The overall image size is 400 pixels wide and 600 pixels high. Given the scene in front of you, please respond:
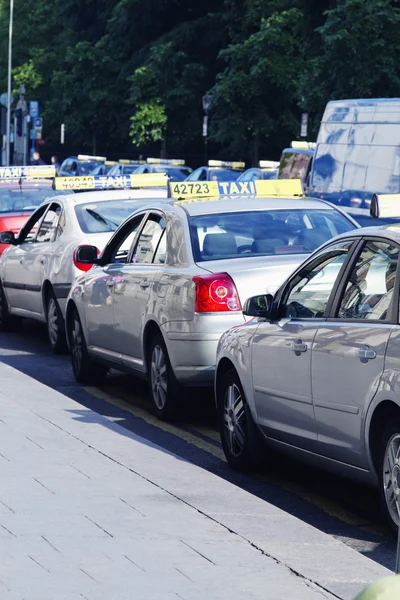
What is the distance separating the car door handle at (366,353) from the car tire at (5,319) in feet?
33.7

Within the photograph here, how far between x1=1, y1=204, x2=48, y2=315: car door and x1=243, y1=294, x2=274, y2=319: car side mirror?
7.52 m

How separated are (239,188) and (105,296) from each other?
3067 mm

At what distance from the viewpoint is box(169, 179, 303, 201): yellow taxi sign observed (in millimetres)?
13391

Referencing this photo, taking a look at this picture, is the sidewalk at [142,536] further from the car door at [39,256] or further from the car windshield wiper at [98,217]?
the car door at [39,256]

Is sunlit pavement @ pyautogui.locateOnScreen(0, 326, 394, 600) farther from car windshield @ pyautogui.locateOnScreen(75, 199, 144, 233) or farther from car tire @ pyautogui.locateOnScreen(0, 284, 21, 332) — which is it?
car tire @ pyautogui.locateOnScreen(0, 284, 21, 332)

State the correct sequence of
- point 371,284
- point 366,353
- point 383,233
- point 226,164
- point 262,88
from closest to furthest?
point 366,353
point 371,284
point 383,233
point 226,164
point 262,88

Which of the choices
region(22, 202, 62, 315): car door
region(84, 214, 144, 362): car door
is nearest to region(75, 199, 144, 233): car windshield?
region(22, 202, 62, 315): car door

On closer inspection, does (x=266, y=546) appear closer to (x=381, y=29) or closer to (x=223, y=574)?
(x=223, y=574)

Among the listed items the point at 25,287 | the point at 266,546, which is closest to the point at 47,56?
the point at 25,287

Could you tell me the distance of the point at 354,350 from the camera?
6.99 meters

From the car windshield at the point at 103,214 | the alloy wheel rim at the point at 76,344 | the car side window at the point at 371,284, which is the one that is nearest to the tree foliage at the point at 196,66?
the car windshield at the point at 103,214

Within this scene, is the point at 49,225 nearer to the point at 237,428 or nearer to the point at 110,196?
the point at 110,196

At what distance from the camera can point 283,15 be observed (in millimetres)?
50188

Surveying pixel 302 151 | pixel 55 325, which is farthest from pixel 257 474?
pixel 302 151
